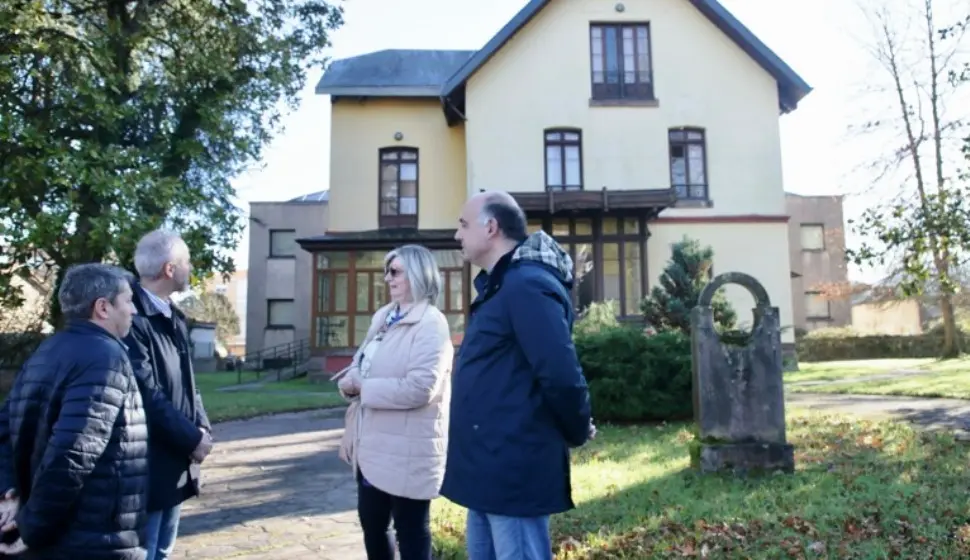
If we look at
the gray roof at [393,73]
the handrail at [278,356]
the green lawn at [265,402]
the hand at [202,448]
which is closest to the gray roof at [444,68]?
the gray roof at [393,73]

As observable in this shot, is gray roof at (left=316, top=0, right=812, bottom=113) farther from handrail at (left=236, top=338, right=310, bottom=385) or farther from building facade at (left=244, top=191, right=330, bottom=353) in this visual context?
handrail at (left=236, top=338, right=310, bottom=385)

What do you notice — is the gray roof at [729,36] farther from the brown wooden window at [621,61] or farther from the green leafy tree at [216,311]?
the green leafy tree at [216,311]

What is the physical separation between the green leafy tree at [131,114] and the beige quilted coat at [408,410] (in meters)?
8.94

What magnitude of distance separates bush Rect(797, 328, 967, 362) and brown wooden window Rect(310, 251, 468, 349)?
1894 centimetres

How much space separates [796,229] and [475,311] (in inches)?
1618

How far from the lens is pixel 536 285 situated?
110 inches

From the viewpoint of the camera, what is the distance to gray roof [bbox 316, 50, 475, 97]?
79.2ft

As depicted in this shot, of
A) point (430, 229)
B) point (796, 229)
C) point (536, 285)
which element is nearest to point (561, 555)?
point (536, 285)

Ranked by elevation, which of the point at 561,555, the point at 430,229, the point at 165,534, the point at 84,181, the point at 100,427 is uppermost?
the point at 430,229

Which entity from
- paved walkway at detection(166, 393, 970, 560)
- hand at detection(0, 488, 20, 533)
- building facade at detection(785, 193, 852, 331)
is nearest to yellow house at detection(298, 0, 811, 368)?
paved walkway at detection(166, 393, 970, 560)

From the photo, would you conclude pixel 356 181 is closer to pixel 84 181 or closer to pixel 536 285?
pixel 84 181

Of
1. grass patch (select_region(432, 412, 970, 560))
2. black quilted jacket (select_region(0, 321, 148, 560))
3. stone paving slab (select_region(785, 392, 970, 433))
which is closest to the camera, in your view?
black quilted jacket (select_region(0, 321, 148, 560))

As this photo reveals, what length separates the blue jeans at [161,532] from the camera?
11.2 feet

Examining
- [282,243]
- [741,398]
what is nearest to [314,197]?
[282,243]
